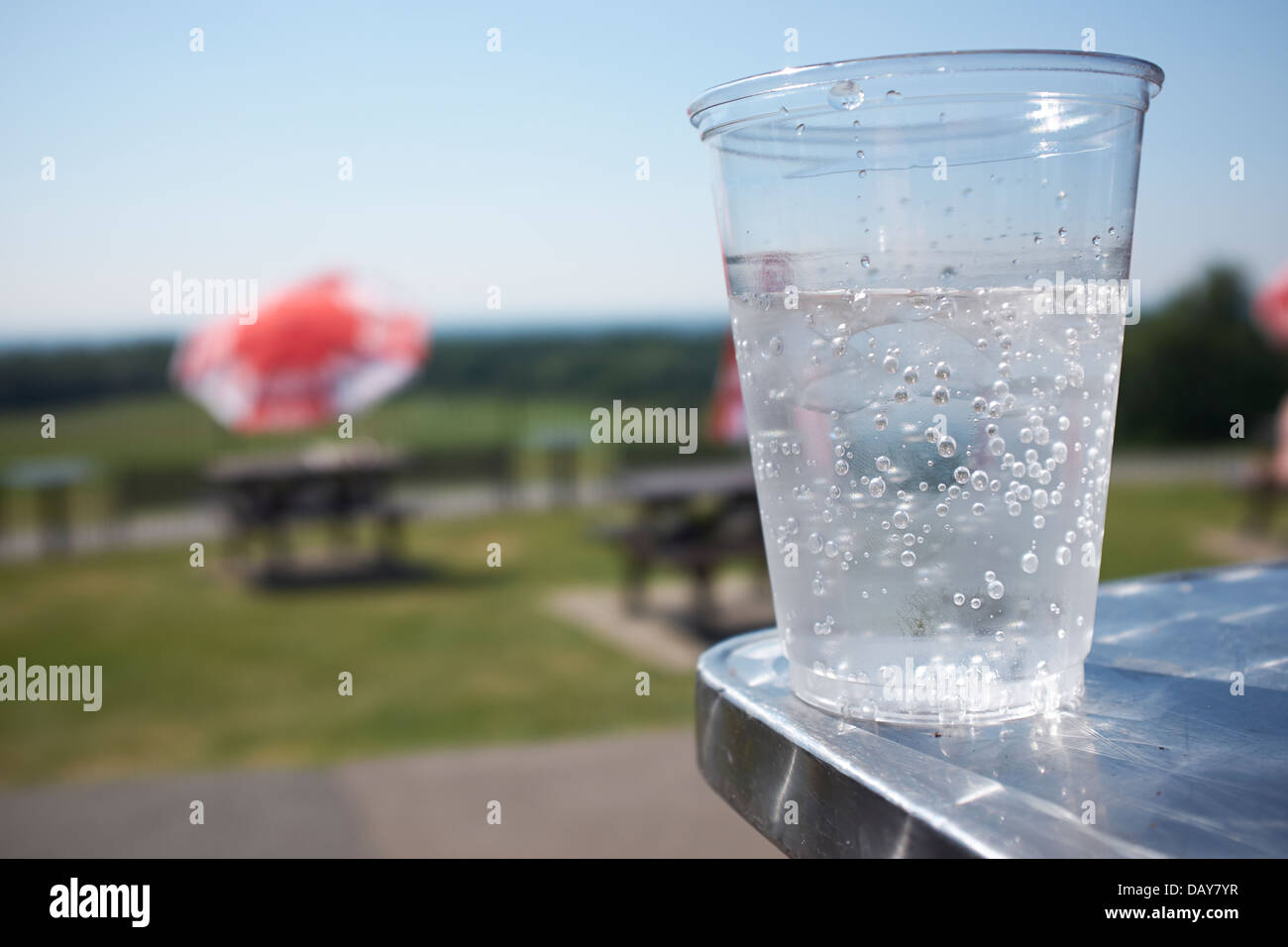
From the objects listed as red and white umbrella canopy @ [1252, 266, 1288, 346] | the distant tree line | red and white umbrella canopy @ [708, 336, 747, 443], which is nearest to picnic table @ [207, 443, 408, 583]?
red and white umbrella canopy @ [708, 336, 747, 443]

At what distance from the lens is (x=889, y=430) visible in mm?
792

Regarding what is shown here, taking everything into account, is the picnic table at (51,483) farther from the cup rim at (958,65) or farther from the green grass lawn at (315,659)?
the cup rim at (958,65)

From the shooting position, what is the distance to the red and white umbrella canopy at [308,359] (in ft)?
31.7

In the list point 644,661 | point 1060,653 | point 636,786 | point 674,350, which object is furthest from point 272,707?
point 674,350

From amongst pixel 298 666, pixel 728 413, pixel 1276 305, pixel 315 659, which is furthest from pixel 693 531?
pixel 1276 305

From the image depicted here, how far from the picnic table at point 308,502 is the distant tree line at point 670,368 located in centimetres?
902

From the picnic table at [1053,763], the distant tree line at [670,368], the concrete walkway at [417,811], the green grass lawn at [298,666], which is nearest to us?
the picnic table at [1053,763]

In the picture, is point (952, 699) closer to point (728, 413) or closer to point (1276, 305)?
point (728, 413)

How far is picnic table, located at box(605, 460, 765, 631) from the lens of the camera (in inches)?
297

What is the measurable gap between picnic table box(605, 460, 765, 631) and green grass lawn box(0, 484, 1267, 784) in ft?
2.34

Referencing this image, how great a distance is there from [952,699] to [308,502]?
997cm

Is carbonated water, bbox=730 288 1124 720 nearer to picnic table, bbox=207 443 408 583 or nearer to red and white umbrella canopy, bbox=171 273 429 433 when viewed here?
red and white umbrella canopy, bbox=171 273 429 433

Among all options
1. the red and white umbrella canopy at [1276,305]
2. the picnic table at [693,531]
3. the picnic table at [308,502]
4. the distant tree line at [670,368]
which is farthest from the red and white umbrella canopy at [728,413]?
the distant tree line at [670,368]

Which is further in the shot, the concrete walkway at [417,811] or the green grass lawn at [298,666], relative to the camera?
the green grass lawn at [298,666]
